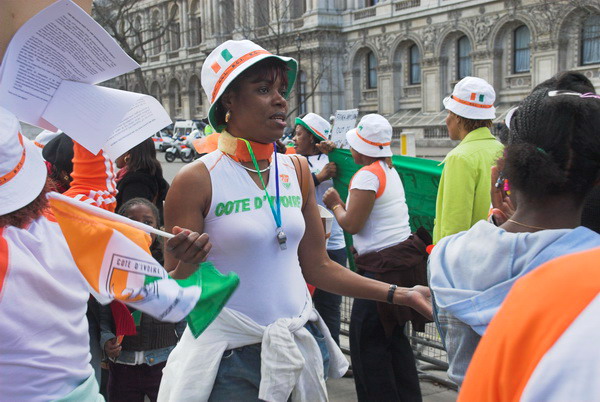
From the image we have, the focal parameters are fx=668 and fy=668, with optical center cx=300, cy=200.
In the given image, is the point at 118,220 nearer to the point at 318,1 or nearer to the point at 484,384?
the point at 484,384

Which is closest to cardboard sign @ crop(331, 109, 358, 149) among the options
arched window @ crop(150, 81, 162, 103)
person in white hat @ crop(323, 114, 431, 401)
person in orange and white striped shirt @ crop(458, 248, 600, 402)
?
person in white hat @ crop(323, 114, 431, 401)

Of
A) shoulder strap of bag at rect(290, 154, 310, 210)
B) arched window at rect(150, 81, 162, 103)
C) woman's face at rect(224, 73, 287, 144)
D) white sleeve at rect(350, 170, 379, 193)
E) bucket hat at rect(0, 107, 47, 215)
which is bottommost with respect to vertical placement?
white sleeve at rect(350, 170, 379, 193)

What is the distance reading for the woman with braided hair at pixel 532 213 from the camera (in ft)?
5.61

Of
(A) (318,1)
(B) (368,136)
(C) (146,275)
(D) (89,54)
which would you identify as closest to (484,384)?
(C) (146,275)

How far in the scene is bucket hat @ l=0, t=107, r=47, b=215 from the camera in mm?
1818

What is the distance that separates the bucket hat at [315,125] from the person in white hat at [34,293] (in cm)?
401

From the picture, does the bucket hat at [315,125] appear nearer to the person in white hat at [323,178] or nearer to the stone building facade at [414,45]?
the person in white hat at [323,178]

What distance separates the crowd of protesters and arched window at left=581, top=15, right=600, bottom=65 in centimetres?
2805

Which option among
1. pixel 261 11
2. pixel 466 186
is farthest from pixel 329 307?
pixel 261 11

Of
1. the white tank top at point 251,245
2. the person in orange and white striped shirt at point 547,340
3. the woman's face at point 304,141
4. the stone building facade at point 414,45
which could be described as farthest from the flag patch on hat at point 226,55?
the stone building facade at point 414,45

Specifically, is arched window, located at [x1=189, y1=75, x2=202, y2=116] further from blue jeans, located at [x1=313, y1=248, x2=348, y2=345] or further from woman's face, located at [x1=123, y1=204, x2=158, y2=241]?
woman's face, located at [x1=123, y1=204, x2=158, y2=241]

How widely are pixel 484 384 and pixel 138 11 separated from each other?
61.6 metres

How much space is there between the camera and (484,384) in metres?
1.02

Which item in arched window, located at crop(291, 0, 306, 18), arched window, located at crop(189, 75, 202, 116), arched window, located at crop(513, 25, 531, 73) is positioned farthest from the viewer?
arched window, located at crop(189, 75, 202, 116)
